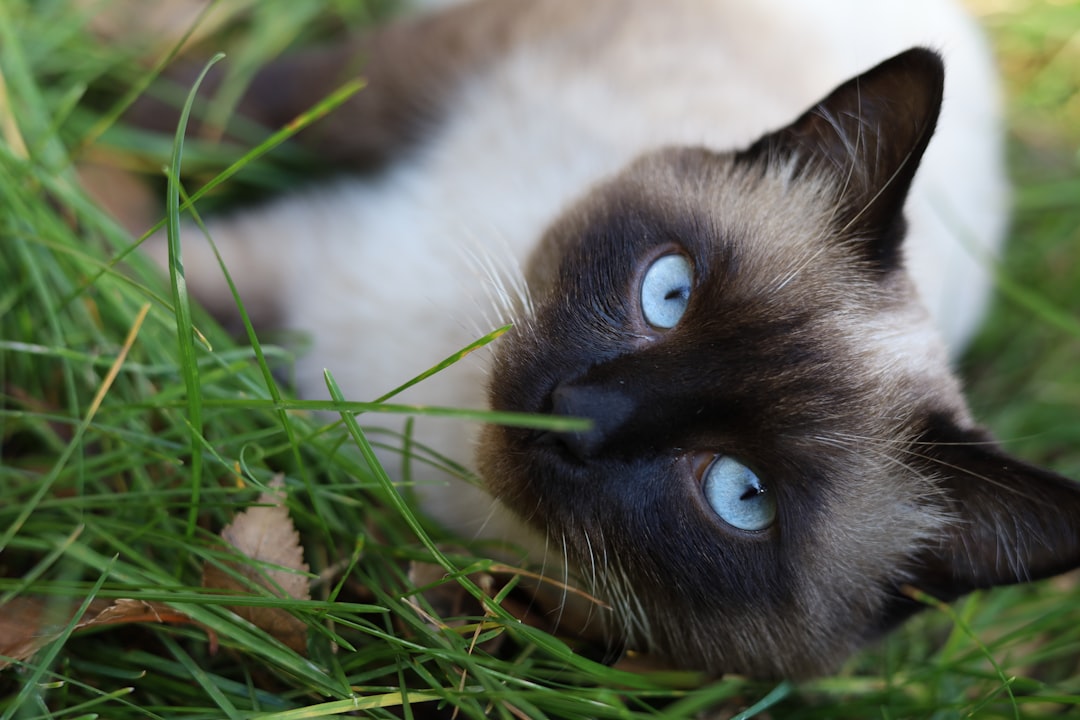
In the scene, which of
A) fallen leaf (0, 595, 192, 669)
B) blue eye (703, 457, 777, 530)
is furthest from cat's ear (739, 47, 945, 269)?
fallen leaf (0, 595, 192, 669)

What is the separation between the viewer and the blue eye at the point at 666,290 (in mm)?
1411

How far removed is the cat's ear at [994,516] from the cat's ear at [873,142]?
37cm

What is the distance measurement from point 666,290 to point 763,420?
27 cm

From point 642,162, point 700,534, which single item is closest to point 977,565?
point 700,534

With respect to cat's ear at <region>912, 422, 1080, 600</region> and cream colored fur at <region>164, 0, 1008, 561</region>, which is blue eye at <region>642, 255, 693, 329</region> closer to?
cream colored fur at <region>164, 0, 1008, 561</region>

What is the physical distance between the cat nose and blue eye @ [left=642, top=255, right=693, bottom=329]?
200mm

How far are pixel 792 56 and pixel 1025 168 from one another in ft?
4.48

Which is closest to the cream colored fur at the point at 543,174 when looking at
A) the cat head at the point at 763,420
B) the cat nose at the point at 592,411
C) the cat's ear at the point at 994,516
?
the cat head at the point at 763,420

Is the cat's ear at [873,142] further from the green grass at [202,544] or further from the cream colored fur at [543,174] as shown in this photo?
the green grass at [202,544]

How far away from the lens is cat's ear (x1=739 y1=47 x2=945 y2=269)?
1.43m

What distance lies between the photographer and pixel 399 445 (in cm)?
176

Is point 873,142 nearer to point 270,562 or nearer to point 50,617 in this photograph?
point 270,562

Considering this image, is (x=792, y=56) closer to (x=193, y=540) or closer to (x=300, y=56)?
(x=300, y=56)

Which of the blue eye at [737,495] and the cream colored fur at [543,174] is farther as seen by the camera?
the cream colored fur at [543,174]
